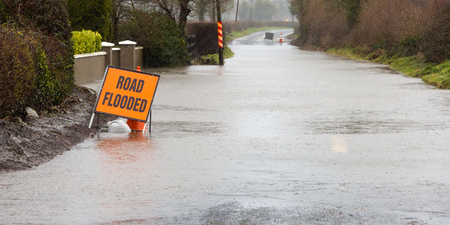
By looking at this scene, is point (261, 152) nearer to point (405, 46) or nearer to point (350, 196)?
point (350, 196)

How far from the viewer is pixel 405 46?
2802 cm

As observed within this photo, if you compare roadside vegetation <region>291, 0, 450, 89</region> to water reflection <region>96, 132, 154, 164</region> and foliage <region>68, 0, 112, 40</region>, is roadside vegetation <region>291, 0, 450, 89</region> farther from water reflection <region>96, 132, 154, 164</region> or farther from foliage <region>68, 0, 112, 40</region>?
foliage <region>68, 0, 112, 40</region>

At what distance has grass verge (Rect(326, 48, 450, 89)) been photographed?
17.9 metres

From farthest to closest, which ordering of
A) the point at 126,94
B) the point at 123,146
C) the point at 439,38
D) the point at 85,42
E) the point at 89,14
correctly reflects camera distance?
the point at 439,38 → the point at 89,14 → the point at 85,42 → the point at 126,94 → the point at 123,146

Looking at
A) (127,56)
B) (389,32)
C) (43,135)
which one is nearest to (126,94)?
(43,135)

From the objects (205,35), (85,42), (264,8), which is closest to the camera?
(85,42)

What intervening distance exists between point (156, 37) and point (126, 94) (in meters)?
16.8

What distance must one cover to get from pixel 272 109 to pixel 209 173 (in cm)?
599

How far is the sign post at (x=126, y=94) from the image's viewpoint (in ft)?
32.1

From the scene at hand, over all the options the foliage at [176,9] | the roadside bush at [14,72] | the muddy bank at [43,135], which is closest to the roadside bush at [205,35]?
the foliage at [176,9]

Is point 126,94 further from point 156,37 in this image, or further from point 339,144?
point 156,37

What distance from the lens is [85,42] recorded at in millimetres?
18359

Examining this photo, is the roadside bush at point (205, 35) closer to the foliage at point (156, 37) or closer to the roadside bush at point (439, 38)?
the foliage at point (156, 37)

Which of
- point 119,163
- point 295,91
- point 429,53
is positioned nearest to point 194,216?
point 119,163
